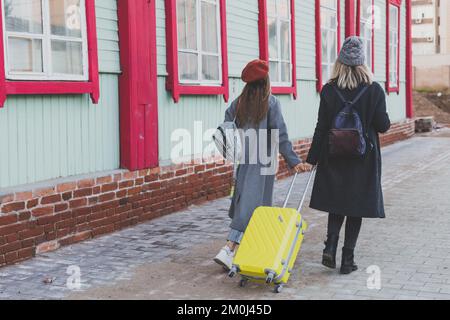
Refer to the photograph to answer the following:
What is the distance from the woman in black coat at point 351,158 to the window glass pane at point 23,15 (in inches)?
112

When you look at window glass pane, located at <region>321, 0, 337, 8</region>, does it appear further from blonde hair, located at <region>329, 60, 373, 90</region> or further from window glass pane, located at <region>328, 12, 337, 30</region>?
blonde hair, located at <region>329, 60, 373, 90</region>

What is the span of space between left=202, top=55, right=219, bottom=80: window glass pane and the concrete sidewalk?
6.01 ft

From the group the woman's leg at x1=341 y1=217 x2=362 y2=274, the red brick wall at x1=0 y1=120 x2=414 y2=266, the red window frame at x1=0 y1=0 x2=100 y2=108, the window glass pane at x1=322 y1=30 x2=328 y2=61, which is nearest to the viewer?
the woman's leg at x1=341 y1=217 x2=362 y2=274

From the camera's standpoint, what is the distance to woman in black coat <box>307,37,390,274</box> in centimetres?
621

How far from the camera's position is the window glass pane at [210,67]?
10266 millimetres

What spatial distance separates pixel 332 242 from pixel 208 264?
1121 mm

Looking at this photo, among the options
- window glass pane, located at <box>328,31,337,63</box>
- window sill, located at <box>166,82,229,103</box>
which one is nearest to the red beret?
window sill, located at <box>166,82,229,103</box>

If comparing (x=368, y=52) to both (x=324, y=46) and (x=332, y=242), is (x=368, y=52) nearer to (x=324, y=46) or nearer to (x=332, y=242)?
(x=324, y=46)

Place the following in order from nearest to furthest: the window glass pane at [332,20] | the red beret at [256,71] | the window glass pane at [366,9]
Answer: the red beret at [256,71]
the window glass pane at [332,20]
the window glass pane at [366,9]

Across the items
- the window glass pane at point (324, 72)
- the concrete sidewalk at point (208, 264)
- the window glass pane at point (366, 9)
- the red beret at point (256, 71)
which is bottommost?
the concrete sidewalk at point (208, 264)

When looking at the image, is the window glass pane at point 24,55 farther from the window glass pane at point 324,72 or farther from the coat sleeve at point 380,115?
the window glass pane at point 324,72

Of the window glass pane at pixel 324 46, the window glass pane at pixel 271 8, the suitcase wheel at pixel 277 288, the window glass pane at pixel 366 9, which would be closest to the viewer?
the suitcase wheel at pixel 277 288

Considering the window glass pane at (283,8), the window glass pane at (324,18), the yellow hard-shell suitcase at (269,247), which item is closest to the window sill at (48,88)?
the yellow hard-shell suitcase at (269,247)
